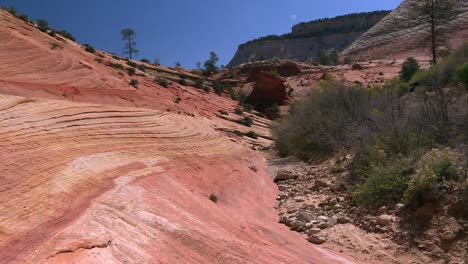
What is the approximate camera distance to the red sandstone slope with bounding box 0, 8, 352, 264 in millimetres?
4754

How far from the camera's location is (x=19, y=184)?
5547 millimetres

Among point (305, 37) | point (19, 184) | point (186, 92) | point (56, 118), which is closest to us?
point (19, 184)

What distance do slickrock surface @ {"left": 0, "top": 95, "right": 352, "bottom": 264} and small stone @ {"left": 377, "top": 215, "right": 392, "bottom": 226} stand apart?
4.44 feet

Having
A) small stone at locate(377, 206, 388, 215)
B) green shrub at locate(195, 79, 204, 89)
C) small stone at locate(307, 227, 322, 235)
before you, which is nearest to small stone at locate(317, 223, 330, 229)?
small stone at locate(307, 227, 322, 235)

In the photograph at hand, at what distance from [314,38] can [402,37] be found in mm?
38399

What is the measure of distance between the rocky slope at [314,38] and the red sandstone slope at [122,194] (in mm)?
82218

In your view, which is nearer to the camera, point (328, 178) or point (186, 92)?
point (328, 178)

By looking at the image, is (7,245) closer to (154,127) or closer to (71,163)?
(71,163)

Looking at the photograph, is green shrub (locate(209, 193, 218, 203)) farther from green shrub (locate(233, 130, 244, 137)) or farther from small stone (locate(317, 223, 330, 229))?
green shrub (locate(233, 130, 244, 137))

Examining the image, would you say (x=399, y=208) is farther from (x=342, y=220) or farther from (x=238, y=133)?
(x=238, y=133)

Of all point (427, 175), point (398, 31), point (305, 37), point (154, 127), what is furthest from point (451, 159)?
point (305, 37)

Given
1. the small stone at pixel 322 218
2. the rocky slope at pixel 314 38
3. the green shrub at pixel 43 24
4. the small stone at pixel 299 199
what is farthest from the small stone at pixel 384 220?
the rocky slope at pixel 314 38

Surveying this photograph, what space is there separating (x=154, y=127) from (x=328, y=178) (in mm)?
4715

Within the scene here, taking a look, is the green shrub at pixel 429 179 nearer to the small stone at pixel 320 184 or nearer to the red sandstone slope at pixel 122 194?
the red sandstone slope at pixel 122 194
